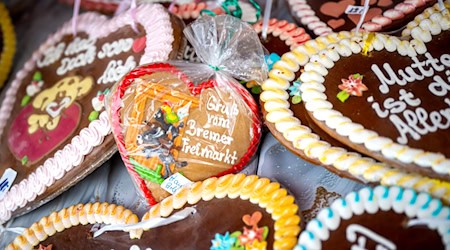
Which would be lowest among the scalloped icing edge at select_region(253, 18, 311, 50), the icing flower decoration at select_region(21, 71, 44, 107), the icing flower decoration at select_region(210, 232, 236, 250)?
the icing flower decoration at select_region(21, 71, 44, 107)

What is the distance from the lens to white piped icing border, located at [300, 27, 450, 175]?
34.8 inches

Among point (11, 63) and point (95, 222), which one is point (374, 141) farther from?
point (11, 63)

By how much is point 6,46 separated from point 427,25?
1.22 m

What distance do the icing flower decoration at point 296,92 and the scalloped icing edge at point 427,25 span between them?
0.25m

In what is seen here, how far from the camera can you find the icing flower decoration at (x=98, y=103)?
1190mm

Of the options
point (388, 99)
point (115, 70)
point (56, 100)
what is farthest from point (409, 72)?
point (56, 100)

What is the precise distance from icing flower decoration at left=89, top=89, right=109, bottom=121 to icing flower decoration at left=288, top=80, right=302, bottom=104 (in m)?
0.41

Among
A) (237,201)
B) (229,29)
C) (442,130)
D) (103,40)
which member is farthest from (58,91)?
(442,130)

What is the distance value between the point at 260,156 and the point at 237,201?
17cm

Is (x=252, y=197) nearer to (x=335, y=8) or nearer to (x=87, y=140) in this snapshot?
(x=87, y=140)

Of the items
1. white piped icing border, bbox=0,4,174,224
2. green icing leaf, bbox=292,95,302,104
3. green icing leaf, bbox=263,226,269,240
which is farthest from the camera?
white piped icing border, bbox=0,4,174,224

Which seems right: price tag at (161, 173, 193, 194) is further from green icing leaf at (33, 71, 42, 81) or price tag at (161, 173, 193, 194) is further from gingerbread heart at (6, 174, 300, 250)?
green icing leaf at (33, 71, 42, 81)

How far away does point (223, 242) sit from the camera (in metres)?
0.94

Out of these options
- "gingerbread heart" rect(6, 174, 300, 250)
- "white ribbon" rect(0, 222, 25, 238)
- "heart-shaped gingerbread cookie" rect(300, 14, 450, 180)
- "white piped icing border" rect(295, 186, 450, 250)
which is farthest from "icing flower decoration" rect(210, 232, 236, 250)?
"white ribbon" rect(0, 222, 25, 238)
